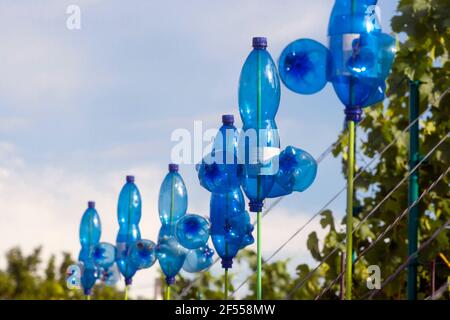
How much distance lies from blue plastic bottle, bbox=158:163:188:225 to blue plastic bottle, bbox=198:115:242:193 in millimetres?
1139

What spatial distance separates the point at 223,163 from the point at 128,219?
2.30 metres

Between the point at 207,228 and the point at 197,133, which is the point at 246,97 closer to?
the point at 197,133

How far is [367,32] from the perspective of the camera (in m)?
4.49

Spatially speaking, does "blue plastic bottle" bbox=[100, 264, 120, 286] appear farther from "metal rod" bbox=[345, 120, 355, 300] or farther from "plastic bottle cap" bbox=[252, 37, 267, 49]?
"metal rod" bbox=[345, 120, 355, 300]

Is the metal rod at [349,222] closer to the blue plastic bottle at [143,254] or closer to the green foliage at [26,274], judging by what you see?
the blue plastic bottle at [143,254]

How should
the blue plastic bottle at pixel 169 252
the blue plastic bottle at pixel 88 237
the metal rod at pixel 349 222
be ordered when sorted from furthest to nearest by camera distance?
the blue plastic bottle at pixel 88 237 < the blue plastic bottle at pixel 169 252 < the metal rod at pixel 349 222

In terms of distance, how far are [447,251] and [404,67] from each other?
1.33 metres

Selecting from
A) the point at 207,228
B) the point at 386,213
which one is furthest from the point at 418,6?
the point at 207,228

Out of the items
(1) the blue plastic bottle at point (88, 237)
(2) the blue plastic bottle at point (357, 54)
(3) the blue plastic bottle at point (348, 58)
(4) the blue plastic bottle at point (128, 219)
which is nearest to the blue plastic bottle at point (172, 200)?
(4) the blue plastic bottle at point (128, 219)

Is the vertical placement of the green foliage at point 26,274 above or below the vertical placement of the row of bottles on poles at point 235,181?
below

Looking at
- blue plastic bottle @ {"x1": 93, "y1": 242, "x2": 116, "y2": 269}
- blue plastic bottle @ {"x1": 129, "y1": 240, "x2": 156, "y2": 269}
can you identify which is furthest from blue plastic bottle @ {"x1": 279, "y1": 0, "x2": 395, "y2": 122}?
blue plastic bottle @ {"x1": 93, "y1": 242, "x2": 116, "y2": 269}

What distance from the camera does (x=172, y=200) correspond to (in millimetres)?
6094

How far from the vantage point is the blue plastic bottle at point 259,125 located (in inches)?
182

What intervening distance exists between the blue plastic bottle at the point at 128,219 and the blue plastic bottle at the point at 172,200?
0.84m
